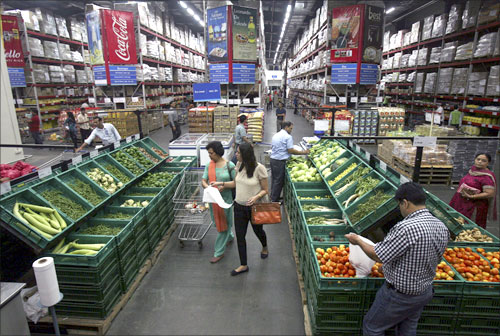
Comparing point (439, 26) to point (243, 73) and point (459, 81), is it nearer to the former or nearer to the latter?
point (459, 81)

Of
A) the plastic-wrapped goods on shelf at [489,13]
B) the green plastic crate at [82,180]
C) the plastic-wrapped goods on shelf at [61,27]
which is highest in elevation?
the plastic-wrapped goods on shelf at [61,27]

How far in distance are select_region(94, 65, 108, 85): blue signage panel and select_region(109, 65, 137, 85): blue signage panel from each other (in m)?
0.26

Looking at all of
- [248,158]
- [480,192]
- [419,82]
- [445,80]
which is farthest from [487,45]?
[248,158]

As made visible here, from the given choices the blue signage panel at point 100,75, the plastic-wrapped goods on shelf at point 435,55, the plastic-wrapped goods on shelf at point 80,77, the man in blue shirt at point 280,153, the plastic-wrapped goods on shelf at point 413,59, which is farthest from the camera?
the plastic-wrapped goods on shelf at point 80,77

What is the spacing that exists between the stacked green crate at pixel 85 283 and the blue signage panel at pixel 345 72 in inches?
467

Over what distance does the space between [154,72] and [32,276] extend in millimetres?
13204

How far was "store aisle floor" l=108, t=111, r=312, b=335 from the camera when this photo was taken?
11.0 feet

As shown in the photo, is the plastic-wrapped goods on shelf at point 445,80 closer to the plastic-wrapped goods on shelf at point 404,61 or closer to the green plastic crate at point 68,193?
the plastic-wrapped goods on shelf at point 404,61

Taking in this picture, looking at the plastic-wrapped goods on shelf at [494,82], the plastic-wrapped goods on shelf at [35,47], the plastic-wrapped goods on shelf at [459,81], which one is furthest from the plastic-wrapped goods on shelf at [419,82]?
the plastic-wrapped goods on shelf at [35,47]

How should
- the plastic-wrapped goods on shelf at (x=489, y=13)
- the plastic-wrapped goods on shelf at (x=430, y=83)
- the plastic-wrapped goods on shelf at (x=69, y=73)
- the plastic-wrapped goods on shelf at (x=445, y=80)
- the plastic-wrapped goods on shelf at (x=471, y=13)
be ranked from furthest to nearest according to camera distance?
1. the plastic-wrapped goods on shelf at (x=69, y=73)
2. the plastic-wrapped goods on shelf at (x=430, y=83)
3. the plastic-wrapped goods on shelf at (x=445, y=80)
4. the plastic-wrapped goods on shelf at (x=471, y=13)
5. the plastic-wrapped goods on shelf at (x=489, y=13)

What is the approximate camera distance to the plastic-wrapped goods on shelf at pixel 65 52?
626 inches

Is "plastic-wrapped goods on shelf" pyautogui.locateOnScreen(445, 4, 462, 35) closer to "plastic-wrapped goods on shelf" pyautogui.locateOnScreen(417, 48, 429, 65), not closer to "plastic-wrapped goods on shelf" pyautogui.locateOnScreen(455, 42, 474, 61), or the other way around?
"plastic-wrapped goods on shelf" pyautogui.locateOnScreen(455, 42, 474, 61)

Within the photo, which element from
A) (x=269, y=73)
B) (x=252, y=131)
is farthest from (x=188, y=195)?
(x=269, y=73)

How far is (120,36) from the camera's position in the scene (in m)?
12.4
